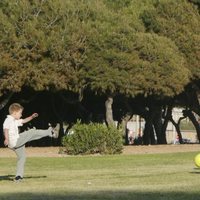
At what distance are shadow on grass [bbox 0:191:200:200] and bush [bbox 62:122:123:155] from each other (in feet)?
59.4

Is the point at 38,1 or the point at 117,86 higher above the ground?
the point at 38,1

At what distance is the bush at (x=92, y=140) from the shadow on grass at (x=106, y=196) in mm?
18095

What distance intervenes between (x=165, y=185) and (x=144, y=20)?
28.9 meters

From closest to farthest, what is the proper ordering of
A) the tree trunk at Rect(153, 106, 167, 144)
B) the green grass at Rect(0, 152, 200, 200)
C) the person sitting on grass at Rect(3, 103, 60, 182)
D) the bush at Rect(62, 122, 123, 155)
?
the green grass at Rect(0, 152, 200, 200) → the person sitting on grass at Rect(3, 103, 60, 182) → the bush at Rect(62, 122, 123, 155) → the tree trunk at Rect(153, 106, 167, 144)

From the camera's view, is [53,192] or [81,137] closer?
[53,192]

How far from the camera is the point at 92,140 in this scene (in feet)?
97.1

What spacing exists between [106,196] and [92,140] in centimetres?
1887

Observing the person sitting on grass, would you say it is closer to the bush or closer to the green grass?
the green grass

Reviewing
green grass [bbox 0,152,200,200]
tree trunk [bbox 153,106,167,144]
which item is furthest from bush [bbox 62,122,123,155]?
tree trunk [bbox 153,106,167,144]

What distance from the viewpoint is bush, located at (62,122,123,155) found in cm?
2961

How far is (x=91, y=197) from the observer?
10578mm

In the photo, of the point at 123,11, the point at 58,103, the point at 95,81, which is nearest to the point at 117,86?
the point at 95,81

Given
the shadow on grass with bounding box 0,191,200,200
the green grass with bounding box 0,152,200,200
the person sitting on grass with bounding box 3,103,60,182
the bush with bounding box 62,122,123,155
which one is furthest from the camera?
the bush with bounding box 62,122,123,155

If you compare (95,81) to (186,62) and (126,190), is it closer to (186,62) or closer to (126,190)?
(186,62)
